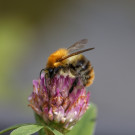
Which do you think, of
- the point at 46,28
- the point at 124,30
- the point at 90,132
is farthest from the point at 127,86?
the point at 90,132

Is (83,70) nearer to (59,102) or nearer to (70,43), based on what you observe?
(59,102)


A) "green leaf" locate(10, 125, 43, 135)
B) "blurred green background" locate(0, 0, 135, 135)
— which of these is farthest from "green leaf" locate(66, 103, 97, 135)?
"blurred green background" locate(0, 0, 135, 135)

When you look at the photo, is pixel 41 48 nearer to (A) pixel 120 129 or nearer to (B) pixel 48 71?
(A) pixel 120 129

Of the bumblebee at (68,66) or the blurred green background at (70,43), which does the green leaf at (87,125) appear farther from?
the blurred green background at (70,43)

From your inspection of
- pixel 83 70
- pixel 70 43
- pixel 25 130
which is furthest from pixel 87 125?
pixel 70 43

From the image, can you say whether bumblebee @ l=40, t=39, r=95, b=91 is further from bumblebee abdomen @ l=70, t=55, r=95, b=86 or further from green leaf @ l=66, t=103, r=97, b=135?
green leaf @ l=66, t=103, r=97, b=135
